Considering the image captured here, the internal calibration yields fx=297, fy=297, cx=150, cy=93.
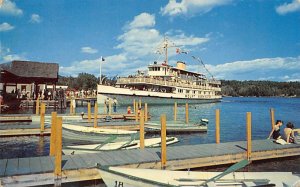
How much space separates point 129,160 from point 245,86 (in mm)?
179133

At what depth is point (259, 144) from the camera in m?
14.1

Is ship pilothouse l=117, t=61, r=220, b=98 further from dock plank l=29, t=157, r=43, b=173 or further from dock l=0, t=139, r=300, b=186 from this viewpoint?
dock plank l=29, t=157, r=43, b=173

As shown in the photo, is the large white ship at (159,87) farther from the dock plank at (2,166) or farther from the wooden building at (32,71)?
the dock plank at (2,166)

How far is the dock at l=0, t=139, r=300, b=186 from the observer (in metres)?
8.53

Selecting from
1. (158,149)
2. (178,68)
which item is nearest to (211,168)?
(158,149)

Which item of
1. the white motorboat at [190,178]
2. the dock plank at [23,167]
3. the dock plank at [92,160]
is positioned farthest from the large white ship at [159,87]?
the white motorboat at [190,178]

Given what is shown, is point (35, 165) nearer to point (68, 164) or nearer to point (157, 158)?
point (68, 164)

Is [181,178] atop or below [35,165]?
below

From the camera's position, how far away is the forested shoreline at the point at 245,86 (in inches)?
4472

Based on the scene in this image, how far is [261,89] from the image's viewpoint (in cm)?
16338

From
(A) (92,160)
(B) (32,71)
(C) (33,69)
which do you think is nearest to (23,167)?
(A) (92,160)

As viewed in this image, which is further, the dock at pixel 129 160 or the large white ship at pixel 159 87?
the large white ship at pixel 159 87

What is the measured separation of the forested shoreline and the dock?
97.9m

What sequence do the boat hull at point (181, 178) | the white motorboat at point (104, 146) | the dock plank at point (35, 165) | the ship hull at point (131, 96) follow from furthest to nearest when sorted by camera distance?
the ship hull at point (131, 96) < the white motorboat at point (104, 146) < the dock plank at point (35, 165) < the boat hull at point (181, 178)
